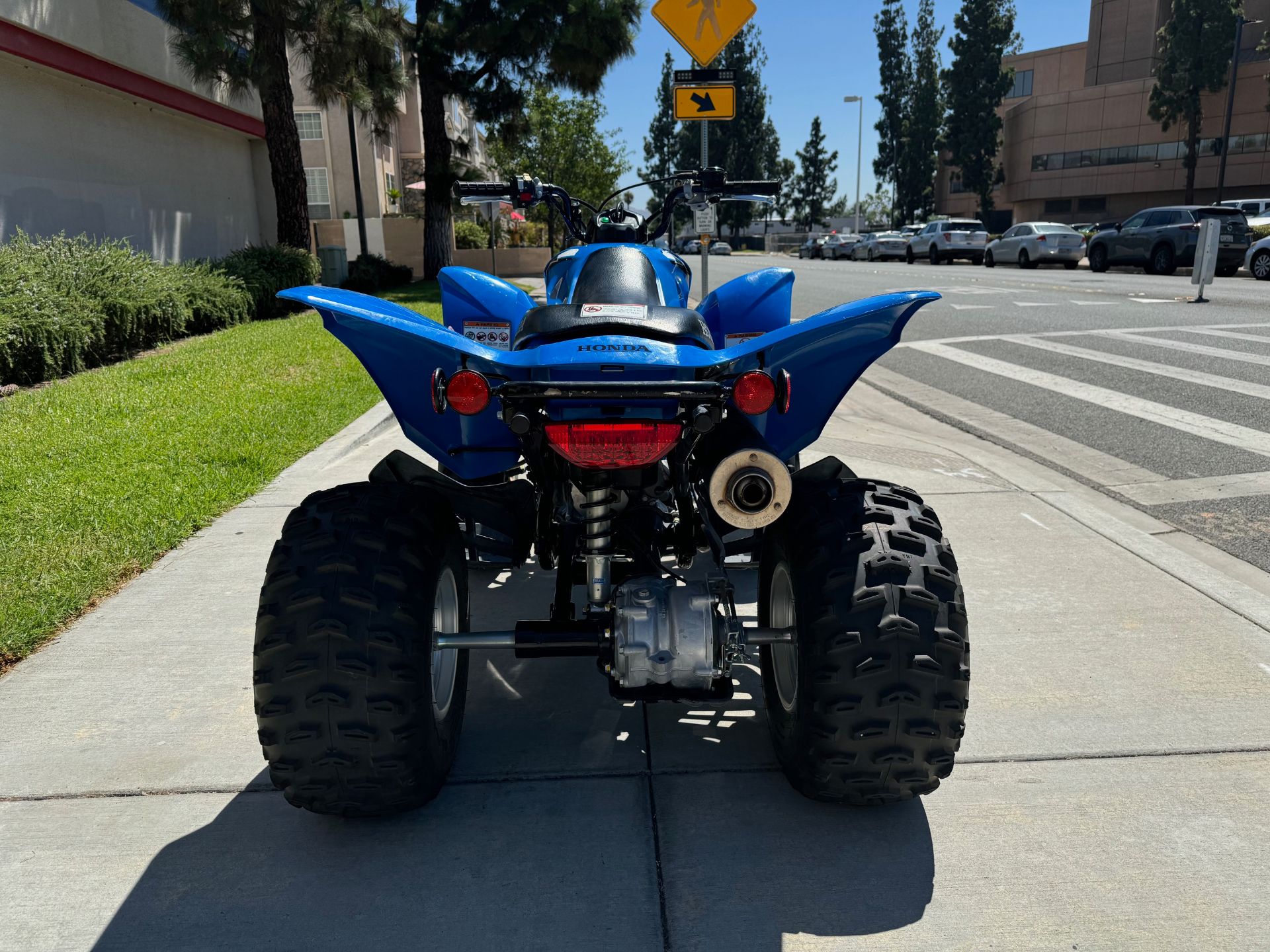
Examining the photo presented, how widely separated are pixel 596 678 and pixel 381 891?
1272 mm

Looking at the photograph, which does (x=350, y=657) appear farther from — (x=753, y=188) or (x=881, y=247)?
(x=881, y=247)

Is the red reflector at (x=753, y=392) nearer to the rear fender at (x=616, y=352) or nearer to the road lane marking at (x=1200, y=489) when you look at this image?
the rear fender at (x=616, y=352)

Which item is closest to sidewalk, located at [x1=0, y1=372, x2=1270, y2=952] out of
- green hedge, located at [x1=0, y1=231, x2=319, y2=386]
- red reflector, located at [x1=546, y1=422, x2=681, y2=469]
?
red reflector, located at [x1=546, y1=422, x2=681, y2=469]

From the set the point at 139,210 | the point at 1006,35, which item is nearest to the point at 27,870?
the point at 139,210

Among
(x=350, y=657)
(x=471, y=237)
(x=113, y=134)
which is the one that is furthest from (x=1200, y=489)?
(x=471, y=237)

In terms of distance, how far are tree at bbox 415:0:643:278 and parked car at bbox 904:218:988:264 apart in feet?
51.8

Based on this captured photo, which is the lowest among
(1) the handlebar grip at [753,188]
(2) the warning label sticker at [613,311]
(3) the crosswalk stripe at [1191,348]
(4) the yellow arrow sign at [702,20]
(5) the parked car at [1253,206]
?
(3) the crosswalk stripe at [1191,348]

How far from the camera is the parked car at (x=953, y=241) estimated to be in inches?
1341

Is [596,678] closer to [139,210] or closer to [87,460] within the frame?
[87,460]

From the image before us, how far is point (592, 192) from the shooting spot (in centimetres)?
3578

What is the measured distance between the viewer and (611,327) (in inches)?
100

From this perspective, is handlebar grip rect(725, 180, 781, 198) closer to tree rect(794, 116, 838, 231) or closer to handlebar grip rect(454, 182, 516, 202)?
handlebar grip rect(454, 182, 516, 202)

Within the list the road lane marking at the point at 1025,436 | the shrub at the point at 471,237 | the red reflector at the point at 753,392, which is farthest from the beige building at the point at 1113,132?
the red reflector at the point at 753,392

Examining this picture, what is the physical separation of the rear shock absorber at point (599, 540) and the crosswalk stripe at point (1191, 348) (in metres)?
9.16
